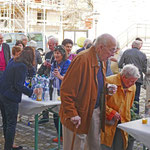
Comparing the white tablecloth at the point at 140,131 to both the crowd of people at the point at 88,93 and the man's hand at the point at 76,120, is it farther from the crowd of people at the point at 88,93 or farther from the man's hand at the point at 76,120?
the man's hand at the point at 76,120

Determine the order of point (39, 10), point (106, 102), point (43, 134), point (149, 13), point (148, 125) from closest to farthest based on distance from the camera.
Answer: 1. point (148, 125)
2. point (106, 102)
3. point (43, 134)
4. point (149, 13)
5. point (39, 10)

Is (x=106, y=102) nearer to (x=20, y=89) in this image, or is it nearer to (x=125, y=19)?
(x=20, y=89)

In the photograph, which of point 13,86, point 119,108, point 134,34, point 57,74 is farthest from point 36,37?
point 119,108

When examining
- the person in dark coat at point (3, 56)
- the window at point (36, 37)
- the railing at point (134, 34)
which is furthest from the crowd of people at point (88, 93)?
the window at point (36, 37)

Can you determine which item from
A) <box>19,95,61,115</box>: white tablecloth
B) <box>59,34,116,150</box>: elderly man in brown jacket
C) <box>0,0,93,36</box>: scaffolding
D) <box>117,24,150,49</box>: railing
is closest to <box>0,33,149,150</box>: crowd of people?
<box>59,34,116,150</box>: elderly man in brown jacket

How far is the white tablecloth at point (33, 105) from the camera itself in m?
4.90

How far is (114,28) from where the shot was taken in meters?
25.4

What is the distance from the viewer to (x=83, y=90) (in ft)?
11.4

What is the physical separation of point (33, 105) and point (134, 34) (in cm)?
1785

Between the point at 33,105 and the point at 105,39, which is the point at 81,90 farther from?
the point at 33,105

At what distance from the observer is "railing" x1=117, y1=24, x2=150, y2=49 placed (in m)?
21.4

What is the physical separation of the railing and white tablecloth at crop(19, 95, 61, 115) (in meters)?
16.5

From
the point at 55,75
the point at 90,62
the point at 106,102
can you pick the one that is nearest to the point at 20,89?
the point at 55,75

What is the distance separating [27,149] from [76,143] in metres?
2.21
